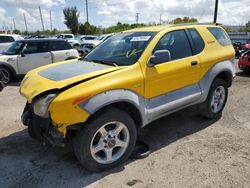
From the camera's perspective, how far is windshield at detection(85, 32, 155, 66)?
409cm

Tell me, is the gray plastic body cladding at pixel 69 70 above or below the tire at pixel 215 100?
above

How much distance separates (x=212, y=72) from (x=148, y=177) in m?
2.42

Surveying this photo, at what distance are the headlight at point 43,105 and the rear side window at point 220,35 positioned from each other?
3383mm

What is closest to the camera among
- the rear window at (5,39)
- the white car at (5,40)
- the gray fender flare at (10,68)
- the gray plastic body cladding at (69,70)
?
the gray plastic body cladding at (69,70)

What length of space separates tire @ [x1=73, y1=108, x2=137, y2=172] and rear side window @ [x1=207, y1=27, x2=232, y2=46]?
2637 mm

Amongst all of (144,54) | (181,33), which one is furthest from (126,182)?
(181,33)

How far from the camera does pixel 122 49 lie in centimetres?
441

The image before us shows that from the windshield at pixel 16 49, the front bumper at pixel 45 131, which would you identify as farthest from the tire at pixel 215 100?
the windshield at pixel 16 49

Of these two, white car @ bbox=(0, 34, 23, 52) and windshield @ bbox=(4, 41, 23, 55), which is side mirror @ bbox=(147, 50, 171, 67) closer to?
windshield @ bbox=(4, 41, 23, 55)

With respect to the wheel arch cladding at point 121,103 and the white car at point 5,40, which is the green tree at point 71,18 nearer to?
the white car at point 5,40

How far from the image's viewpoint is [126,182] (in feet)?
11.3

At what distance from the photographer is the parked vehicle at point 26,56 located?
988 cm

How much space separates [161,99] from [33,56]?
719 cm

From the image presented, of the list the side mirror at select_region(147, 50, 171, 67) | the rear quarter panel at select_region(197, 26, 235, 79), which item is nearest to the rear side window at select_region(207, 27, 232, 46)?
the rear quarter panel at select_region(197, 26, 235, 79)
